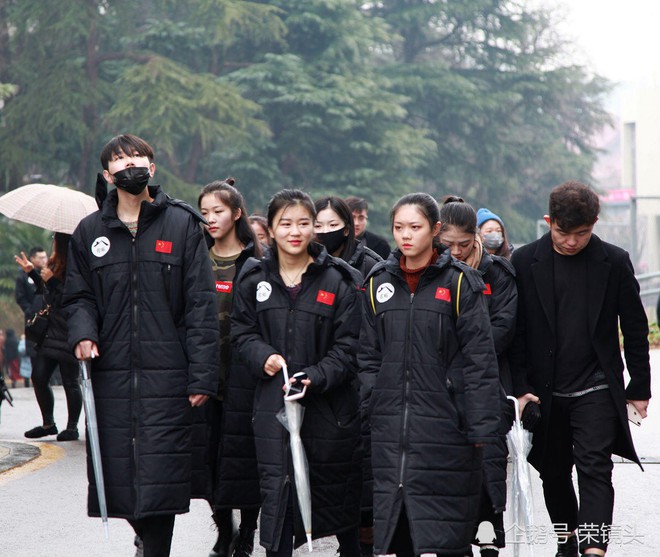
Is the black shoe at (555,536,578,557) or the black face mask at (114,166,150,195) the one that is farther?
the black shoe at (555,536,578,557)

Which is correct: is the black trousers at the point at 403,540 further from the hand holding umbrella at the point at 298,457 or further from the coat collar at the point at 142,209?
the coat collar at the point at 142,209

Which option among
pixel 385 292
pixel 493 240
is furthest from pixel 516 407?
pixel 493 240

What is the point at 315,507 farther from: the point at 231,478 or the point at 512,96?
the point at 512,96

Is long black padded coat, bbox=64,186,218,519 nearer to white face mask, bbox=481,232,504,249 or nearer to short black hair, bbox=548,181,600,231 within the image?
short black hair, bbox=548,181,600,231

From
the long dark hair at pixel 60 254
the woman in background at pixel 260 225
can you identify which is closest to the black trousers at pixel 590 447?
the woman in background at pixel 260 225

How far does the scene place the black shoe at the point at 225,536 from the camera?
5.92 meters

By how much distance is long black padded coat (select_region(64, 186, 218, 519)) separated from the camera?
4.99m

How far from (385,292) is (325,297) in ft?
1.09

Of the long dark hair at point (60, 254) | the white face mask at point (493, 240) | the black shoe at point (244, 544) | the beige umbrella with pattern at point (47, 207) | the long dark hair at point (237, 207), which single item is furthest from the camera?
the long dark hair at point (60, 254)

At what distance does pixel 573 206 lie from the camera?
526 centimetres

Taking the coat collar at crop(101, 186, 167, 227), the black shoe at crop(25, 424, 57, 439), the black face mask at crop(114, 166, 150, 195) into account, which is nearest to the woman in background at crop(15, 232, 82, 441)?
the black shoe at crop(25, 424, 57, 439)

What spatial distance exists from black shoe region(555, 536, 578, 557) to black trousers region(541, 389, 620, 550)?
0.26 m

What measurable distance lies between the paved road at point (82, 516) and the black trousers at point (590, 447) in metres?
0.29

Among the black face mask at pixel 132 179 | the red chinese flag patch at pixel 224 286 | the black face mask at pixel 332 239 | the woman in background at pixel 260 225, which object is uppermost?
the woman in background at pixel 260 225
